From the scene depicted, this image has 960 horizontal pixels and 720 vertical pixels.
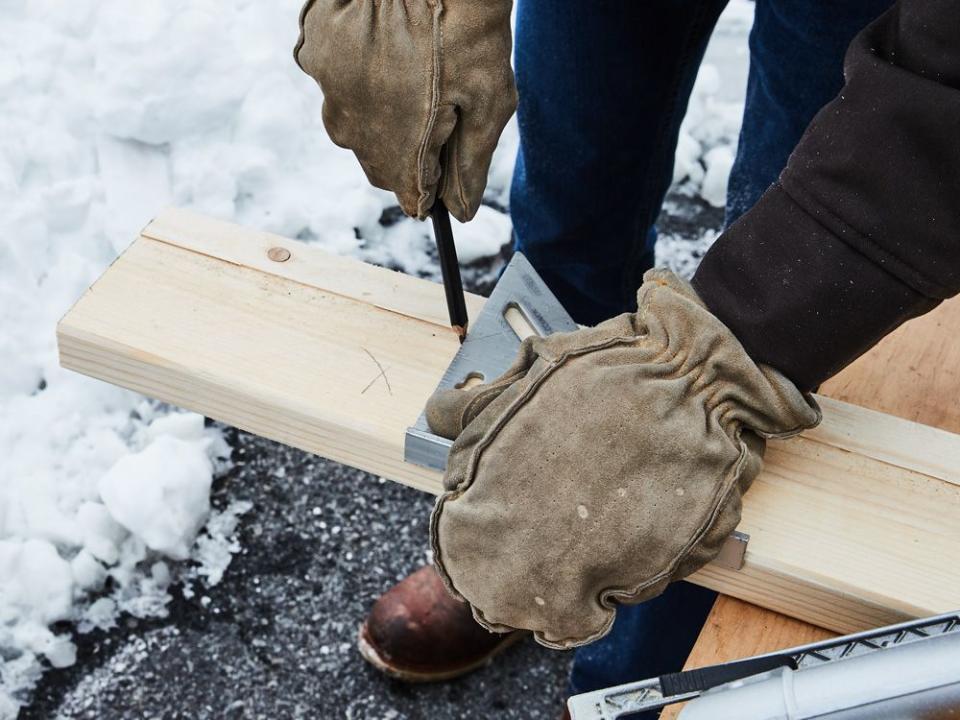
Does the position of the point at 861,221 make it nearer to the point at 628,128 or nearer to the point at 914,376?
the point at 914,376

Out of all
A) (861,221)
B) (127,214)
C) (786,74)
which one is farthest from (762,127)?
(127,214)

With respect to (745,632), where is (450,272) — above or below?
above

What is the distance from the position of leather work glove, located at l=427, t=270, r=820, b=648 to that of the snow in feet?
4.19

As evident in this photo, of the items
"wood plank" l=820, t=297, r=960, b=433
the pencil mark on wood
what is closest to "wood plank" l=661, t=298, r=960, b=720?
"wood plank" l=820, t=297, r=960, b=433

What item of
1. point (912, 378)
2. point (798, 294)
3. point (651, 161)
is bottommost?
point (651, 161)

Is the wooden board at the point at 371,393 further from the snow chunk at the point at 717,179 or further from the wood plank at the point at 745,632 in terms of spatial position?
the snow chunk at the point at 717,179

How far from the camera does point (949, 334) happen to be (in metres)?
1.48

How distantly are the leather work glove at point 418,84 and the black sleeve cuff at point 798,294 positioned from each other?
0.37 m

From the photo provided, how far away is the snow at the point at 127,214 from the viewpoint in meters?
2.11

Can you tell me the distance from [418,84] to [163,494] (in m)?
1.22

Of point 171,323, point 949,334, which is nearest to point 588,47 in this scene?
point 949,334

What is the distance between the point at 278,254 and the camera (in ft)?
4.82

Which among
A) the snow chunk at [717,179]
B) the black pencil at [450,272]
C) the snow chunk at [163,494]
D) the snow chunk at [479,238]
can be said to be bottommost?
the snow chunk at [163,494]

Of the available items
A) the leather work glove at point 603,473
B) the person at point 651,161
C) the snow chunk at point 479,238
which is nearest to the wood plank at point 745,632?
the leather work glove at point 603,473
